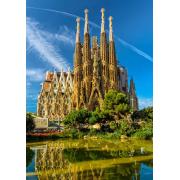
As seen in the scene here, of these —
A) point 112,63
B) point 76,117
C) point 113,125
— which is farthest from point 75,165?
point 112,63

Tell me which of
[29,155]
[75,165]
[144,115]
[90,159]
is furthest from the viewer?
[144,115]

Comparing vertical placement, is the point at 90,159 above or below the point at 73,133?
below

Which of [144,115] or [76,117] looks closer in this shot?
[144,115]

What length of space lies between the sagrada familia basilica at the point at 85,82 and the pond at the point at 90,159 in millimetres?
472

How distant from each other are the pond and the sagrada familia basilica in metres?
0.47

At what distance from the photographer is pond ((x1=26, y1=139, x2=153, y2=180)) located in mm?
4035

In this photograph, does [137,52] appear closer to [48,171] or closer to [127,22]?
[127,22]

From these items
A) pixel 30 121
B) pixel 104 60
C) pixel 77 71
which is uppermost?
pixel 104 60

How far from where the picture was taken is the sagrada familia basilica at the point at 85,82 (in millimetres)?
4918

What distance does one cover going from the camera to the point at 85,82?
516 cm

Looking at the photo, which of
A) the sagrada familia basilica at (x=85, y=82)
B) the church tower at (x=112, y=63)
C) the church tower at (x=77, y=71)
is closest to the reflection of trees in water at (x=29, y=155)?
the sagrada familia basilica at (x=85, y=82)

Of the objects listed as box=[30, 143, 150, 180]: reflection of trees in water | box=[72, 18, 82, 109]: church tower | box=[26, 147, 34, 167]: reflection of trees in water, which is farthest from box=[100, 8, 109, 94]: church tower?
box=[26, 147, 34, 167]: reflection of trees in water

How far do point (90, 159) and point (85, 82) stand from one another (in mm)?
1104

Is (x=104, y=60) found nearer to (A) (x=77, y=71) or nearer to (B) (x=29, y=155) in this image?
(A) (x=77, y=71)
